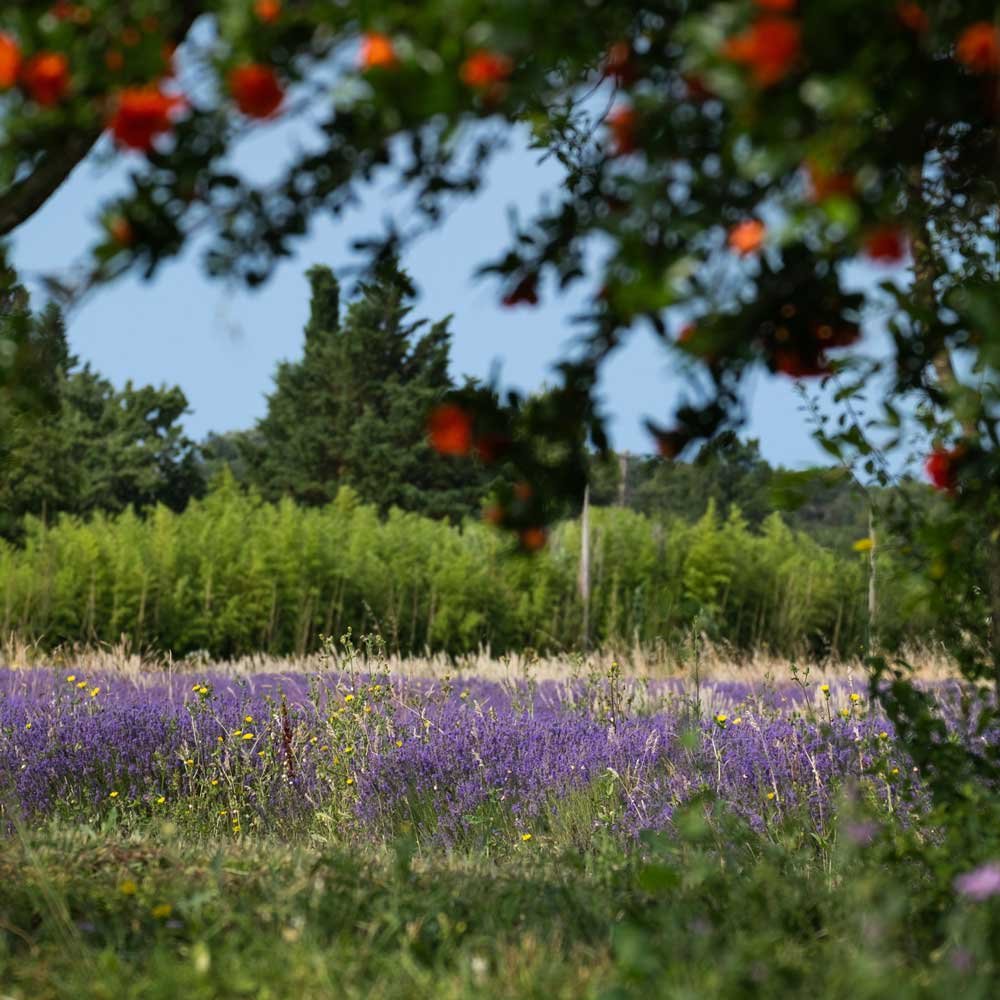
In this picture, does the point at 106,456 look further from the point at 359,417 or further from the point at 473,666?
the point at 473,666

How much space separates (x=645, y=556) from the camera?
17.1 meters

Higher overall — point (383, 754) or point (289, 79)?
point (289, 79)

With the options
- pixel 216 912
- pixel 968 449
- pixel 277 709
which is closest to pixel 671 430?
pixel 968 449

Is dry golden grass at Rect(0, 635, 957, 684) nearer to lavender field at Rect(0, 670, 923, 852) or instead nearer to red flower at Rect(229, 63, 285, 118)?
lavender field at Rect(0, 670, 923, 852)

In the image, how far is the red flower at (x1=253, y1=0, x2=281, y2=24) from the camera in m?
2.24

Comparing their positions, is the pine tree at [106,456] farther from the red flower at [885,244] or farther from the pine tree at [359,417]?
the red flower at [885,244]

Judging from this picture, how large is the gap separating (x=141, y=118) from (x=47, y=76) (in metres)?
0.21

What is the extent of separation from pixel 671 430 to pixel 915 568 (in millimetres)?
876

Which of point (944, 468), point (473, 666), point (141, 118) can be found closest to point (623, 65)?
point (141, 118)

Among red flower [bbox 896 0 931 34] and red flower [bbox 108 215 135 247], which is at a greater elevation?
red flower [bbox 896 0 931 34]

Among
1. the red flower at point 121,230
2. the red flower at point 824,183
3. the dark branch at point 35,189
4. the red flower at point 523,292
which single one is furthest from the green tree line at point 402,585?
the red flower at point 824,183

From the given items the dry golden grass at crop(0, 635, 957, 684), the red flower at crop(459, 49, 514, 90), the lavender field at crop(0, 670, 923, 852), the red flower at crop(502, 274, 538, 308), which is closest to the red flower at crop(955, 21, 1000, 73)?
the red flower at crop(459, 49, 514, 90)

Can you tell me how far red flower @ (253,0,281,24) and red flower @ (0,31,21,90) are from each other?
480 mm

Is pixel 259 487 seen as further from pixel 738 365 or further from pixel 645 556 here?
pixel 738 365
